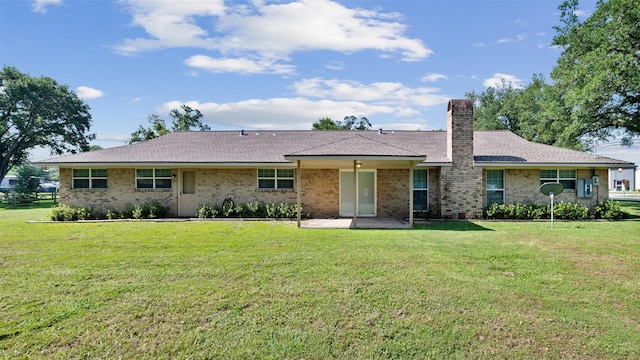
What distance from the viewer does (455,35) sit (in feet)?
46.3

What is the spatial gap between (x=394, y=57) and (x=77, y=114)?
35294 millimetres

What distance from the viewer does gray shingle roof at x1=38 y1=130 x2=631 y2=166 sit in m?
14.2

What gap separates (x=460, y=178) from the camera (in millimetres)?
15297

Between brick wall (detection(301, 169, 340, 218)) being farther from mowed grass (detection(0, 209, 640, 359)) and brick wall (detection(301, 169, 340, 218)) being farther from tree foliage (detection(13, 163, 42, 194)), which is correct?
tree foliage (detection(13, 163, 42, 194))

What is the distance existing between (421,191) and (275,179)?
21.7 feet

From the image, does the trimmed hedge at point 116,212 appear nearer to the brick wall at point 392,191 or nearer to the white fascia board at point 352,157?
the white fascia board at point 352,157

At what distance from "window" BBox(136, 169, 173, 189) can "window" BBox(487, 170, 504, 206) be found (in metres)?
14.3

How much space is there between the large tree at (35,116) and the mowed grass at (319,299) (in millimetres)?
31553

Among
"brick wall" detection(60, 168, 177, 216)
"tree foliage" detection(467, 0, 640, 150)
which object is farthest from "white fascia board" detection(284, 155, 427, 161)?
"tree foliage" detection(467, 0, 640, 150)

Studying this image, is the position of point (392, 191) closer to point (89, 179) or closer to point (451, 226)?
point (451, 226)

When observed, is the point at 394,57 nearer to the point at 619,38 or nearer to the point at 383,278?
the point at 619,38

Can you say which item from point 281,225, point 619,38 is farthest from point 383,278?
point 619,38

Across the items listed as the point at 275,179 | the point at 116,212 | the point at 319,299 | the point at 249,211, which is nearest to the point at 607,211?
the point at 275,179

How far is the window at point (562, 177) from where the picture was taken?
16.0m
